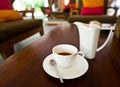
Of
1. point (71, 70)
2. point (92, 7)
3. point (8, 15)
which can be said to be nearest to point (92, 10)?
Answer: point (92, 7)

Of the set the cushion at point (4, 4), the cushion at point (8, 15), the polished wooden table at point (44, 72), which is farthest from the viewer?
the cushion at point (4, 4)

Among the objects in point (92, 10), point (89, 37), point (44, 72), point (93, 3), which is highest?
point (93, 3)

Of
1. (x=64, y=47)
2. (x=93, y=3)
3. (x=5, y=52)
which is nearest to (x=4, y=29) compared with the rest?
(x=5, y=52)

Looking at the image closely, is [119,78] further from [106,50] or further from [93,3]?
[93,3]

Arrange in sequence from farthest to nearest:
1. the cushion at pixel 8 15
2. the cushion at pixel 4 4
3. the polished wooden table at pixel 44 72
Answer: the cushion at pixel 4 4, the cushion at pixel 8 15, the polished wooden table at pixel 44 72

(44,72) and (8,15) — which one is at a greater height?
(8,15)

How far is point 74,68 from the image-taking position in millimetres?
495

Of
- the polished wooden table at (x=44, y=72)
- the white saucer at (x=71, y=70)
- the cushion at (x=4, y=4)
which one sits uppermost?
the cushion at (x=4, y=4)

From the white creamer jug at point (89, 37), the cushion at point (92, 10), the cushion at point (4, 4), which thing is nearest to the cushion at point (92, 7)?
the cushion at point (92, 10)

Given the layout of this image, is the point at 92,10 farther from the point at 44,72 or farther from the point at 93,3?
the point at 44,72

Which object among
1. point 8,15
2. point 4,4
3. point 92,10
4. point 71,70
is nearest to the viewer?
point 71,70

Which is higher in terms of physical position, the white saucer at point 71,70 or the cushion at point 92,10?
the cushion at point 92,10

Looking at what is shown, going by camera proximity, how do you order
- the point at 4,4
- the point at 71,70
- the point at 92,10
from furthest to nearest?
the point at 92,10
the point at 4,4
the point at 71,70

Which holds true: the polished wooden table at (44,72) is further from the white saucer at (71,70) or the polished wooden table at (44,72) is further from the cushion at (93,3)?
the cushion at (93,3)
